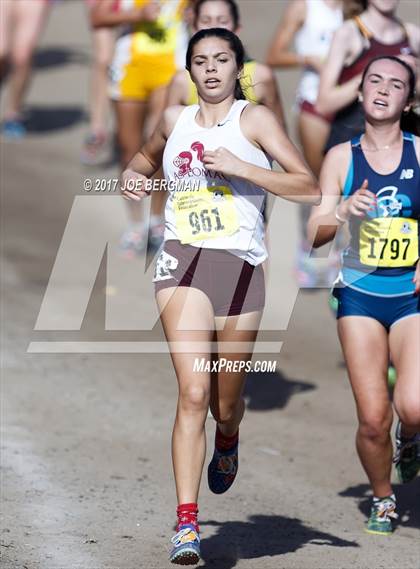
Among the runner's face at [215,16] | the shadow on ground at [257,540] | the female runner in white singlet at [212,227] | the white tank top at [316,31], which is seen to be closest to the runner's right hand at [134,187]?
the female runner in white singlet at [212,227]

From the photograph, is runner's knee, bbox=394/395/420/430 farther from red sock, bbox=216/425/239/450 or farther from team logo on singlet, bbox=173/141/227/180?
team logo on singlet, bbox=173/141/227/180

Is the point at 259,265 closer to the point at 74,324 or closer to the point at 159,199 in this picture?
the point at 74,324

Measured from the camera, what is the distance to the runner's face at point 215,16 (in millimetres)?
8070

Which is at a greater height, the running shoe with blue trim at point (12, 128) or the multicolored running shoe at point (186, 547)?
the multicolored running shoe at point (186, 547)

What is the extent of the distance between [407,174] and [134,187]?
1.34 m

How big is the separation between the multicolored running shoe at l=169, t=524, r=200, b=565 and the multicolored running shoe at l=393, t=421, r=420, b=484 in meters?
1.60

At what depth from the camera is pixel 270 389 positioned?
29.5ft

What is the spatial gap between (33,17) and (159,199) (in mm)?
3673

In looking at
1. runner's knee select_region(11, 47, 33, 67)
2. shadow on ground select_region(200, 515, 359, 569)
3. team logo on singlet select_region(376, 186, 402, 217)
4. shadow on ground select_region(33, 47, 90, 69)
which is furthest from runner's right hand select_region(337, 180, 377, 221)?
shadow on ground select_region(33, 47, 90, 69)

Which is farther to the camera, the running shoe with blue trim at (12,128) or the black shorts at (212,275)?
the running shoe with blue trim at (12,128)

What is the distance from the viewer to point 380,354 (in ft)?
21.2

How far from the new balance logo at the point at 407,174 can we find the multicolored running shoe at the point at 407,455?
1.25 m

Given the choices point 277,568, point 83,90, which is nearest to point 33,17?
point 83,90

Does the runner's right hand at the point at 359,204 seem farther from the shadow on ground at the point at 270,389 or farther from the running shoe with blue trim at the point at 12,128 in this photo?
the running shoe with blue trim at the point at 12,128
